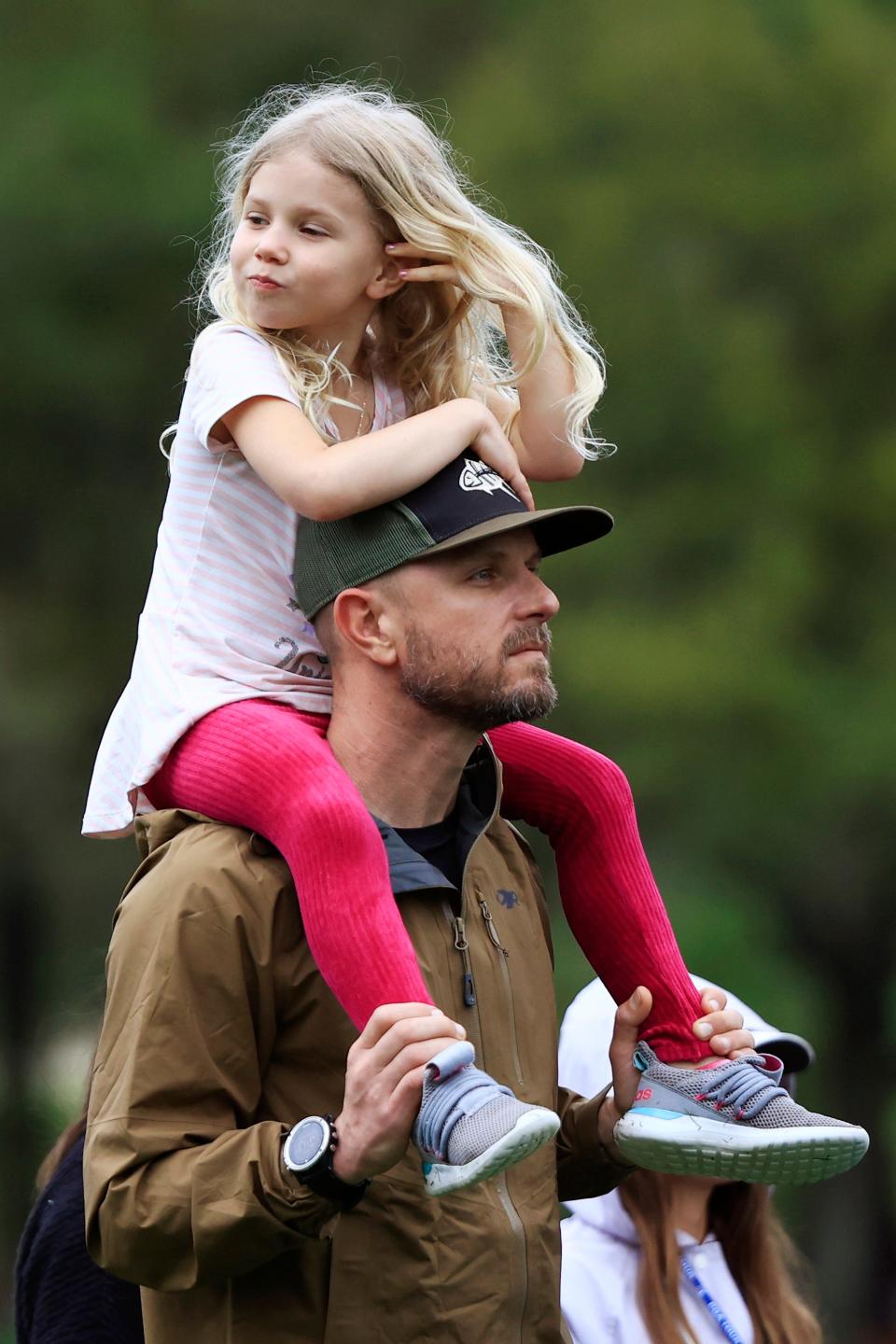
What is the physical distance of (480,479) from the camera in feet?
9.55

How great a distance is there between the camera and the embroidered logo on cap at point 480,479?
2.89m

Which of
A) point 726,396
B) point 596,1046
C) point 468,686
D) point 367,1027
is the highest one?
point 726,396

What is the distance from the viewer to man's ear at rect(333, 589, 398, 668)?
290 centimetres

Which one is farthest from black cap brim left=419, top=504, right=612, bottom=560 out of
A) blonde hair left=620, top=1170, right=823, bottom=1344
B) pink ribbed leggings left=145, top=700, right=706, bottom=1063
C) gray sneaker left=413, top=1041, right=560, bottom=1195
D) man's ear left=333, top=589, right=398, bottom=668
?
blonde hair left=620, top=1170, right=823, bottom=1344

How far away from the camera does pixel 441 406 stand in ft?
9.54

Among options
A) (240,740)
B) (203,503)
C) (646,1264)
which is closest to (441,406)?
(203,503)

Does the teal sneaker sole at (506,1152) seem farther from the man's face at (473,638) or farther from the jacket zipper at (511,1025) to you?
the man's face at (473,638)

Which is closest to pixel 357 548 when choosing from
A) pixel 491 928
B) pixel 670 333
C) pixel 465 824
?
pixel 465 824

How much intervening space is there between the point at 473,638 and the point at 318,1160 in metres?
0.81

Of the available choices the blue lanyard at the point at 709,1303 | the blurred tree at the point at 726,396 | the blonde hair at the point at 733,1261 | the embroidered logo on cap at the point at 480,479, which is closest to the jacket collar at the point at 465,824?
the embroidered logo on cap at the point at 480,479

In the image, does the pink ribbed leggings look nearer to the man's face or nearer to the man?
the man

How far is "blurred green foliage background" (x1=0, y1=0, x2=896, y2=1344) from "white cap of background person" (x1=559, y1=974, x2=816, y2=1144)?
370cm

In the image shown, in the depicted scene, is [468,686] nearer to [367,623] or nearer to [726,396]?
[367,623]

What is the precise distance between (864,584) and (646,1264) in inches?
186
